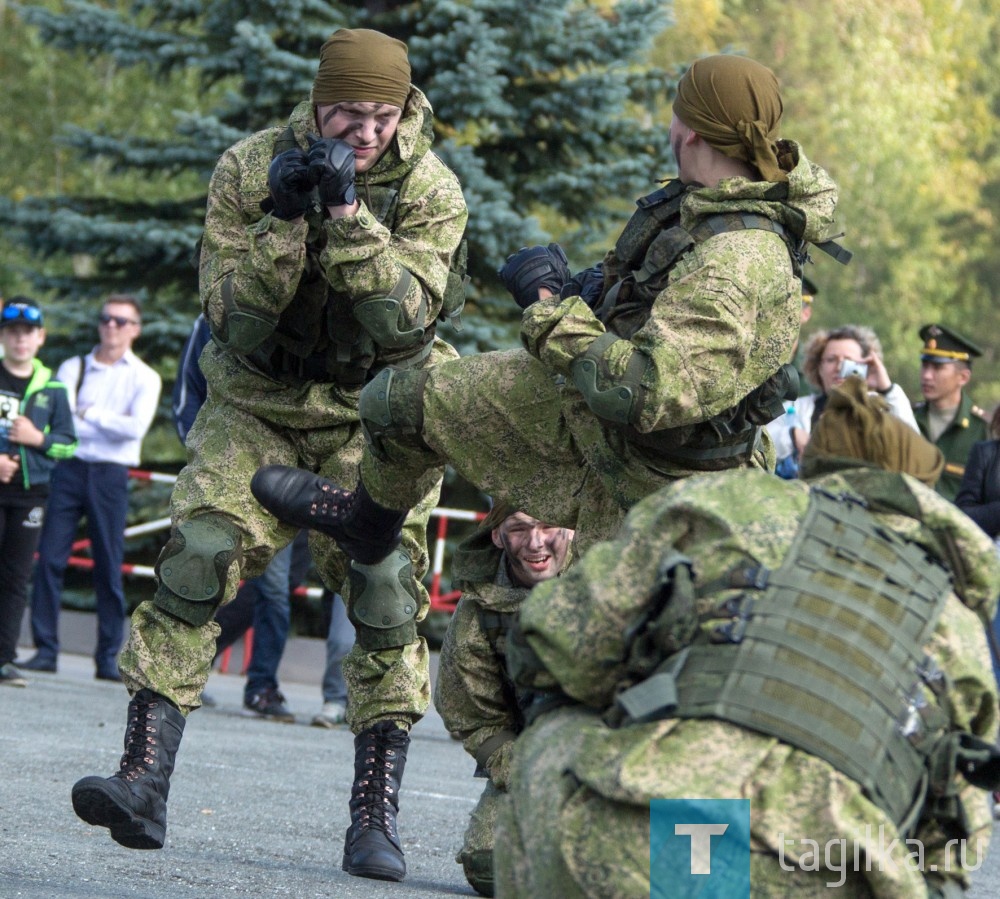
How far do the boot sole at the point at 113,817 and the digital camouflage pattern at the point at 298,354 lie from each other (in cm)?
49

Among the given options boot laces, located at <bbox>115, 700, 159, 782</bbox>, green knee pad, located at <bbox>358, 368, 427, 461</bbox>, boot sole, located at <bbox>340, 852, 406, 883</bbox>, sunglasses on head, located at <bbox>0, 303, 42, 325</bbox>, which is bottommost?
boot sole, located at <bbox>340, 852, 406, 883</bbox>

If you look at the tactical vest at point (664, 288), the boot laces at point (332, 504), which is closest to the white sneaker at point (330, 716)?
the boot laces at point (332, 504)

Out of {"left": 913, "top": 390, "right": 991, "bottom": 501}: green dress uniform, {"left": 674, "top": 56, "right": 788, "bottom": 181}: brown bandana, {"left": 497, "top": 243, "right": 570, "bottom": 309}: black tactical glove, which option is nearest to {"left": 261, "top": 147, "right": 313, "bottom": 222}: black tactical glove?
{"left": 497, "top": 243, "right": 570, "bottom": 309}: black tactical glove

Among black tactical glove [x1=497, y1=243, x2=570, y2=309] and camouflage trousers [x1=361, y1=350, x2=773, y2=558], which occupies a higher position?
black tactical glove [x1=497, y1=243, x2=570, y2=309]

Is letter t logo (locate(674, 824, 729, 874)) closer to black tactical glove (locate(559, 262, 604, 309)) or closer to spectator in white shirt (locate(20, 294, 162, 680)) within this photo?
black tactical glove (locate(559, 262, 604, 309))

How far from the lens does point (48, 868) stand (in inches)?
192

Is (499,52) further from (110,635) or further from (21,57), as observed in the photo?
(21,57)

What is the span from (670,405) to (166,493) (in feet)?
34.2

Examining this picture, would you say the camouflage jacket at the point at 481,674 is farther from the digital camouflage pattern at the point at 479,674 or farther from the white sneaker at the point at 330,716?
the white sneaker at the point at 330,716

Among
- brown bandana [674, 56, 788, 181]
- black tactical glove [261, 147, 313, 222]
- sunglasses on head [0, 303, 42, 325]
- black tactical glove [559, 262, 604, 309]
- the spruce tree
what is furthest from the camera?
the spruce tree

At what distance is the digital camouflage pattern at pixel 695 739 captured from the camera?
111 inches

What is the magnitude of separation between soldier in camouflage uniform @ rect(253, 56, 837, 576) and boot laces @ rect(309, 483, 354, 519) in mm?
95

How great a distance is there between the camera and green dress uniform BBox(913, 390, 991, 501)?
9.35 m

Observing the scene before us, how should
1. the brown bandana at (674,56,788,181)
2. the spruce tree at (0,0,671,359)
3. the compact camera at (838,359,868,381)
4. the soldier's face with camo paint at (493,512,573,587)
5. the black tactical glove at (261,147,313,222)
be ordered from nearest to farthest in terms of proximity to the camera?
the brown bandana at (674,56,788,181) → the black tactical glove at (261,147,313,222) → the soldier's face with camo paint at (493,512,573,587) → the compact camera at (838,359,868,381) → the spruce tree at (0,0,671,359)
